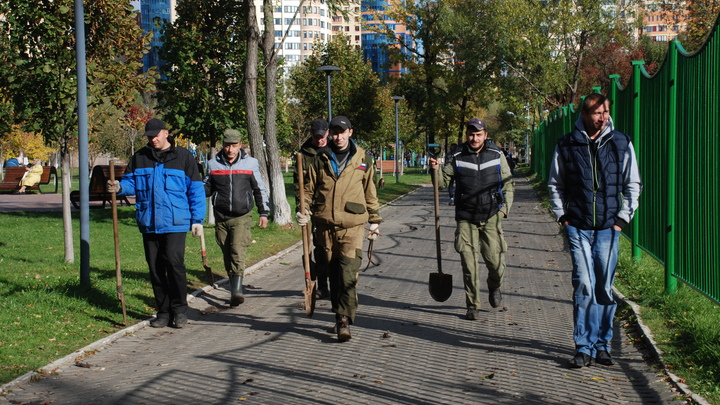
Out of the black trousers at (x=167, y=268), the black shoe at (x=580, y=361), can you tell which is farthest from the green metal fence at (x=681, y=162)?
the black trousers at (x=167, y=268)

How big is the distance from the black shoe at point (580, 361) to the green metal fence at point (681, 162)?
1.30 m

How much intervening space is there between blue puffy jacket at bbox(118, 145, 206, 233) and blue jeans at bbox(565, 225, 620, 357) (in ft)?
12.2

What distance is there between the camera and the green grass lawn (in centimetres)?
704

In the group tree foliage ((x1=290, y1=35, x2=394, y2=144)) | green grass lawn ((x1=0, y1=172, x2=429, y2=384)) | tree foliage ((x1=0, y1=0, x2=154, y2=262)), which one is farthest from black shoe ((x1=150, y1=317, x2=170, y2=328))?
tree foliage ((x1=290, y1=35, x2=394, y2=144))

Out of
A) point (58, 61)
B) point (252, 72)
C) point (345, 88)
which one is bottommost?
point (58, 61)

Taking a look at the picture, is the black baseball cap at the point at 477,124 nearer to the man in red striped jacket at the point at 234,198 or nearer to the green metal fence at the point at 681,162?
the green metal fence at the point at 681,162

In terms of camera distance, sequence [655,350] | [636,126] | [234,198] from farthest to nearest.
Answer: [636,126] → [234,198] → [655,350]

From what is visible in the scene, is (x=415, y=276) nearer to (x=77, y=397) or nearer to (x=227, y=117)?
(x=77, y=397)

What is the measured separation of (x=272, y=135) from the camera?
17.9 m

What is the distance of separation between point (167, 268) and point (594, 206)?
13.5ft

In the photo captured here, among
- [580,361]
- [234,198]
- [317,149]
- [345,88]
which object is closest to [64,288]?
[234,198]

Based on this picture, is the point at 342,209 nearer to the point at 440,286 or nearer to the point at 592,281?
the point at 440,286

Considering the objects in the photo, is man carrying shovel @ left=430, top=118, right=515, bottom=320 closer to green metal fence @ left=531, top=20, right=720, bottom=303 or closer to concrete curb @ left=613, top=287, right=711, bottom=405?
concrete curb @ left=613, top=287, right=711, bottom=405

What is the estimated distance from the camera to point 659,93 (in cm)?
912
